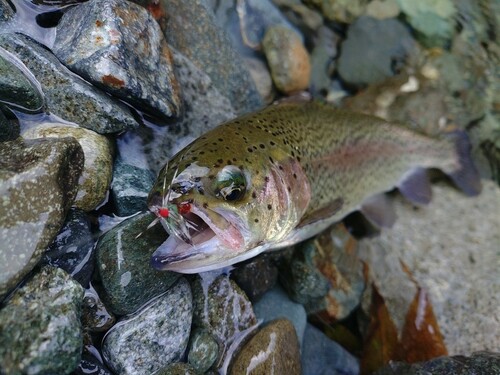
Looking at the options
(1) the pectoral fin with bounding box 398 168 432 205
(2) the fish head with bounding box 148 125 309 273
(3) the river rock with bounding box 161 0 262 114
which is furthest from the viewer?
(1) the pectoral fin with bounding box 398 168 432 205

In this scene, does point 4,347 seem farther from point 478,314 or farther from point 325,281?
point 478,314

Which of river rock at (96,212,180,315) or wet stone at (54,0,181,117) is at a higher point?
wet stone at (54,0,181,117)

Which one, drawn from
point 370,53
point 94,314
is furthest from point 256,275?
Answer: point 370,53

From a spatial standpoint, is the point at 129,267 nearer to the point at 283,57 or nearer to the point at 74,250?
the point at 74,250

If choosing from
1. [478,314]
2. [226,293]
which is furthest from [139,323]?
[478,314]

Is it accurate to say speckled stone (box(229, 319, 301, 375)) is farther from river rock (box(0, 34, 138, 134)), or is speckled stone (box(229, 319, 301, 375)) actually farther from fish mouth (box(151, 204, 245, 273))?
river rock (box(0, 34, 138, 134))

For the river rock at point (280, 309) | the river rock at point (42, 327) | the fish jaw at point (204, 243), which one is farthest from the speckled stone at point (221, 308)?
the river rock at point (42, 327)

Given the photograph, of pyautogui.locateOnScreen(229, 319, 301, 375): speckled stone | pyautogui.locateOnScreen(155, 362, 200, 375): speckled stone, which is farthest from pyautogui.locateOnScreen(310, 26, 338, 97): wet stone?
pyautogui.locateOnScreen(155, 362, 200, 375): speckled stone
